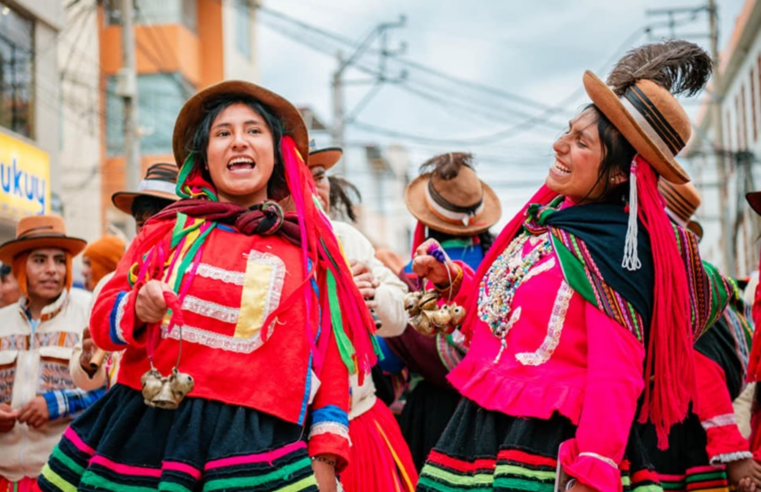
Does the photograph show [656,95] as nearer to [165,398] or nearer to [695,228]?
[165,398]

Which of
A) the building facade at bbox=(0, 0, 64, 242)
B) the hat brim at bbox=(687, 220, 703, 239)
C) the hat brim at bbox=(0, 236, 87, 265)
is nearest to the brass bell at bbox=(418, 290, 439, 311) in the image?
the hat brim at bbox=(687, 220, 703, 239)

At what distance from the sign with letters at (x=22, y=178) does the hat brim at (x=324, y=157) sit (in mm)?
8663

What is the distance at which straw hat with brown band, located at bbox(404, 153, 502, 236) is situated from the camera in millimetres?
5047

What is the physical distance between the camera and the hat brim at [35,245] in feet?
17.8

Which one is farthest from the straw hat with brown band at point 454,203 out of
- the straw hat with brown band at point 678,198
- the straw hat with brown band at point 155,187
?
the straw hat with brown band at point 155,187

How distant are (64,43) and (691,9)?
54.4ft

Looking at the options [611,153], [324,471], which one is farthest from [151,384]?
[611,153]

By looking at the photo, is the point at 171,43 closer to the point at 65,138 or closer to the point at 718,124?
the point at 65,138

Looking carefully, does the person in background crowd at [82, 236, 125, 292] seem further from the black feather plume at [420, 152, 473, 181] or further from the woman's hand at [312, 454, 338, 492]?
the woman's hand at [312, 454, 338, 492]

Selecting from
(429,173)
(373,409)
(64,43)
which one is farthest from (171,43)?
(373,409)

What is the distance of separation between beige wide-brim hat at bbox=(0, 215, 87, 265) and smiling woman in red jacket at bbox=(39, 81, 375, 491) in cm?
256

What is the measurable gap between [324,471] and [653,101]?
1.63 meters

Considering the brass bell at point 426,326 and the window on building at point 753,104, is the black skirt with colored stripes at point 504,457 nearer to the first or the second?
the brass bell at point 426,326

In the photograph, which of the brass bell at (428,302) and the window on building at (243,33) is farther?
the window on building at (243,33)
